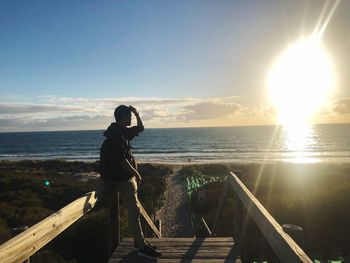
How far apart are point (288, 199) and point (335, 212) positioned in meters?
2.23

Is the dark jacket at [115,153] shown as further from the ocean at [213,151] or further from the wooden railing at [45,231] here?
the ocean at [213,151]

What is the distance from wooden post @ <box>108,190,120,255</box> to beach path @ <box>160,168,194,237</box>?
9629 mm

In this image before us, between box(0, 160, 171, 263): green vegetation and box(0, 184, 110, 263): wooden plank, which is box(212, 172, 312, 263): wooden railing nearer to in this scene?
box(0, 184, 110, 263): wooden plank

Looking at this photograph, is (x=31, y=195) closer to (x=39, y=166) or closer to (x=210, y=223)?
(x=210, y=223)

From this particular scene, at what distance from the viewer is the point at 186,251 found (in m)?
4.38

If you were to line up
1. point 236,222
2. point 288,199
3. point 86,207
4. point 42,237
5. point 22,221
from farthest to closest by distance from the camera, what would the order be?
1. point 288,199
2. point 22,221
3. point 236,222
4. point 86,207
5. point 42,237

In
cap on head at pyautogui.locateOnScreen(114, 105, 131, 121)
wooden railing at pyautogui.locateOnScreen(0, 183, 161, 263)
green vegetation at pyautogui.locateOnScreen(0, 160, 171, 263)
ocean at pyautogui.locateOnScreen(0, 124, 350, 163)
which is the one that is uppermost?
cap on head at pyautogui.locateOnScreen(114, 105, 131, 121)

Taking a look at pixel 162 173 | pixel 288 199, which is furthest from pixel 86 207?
pixel 162 173

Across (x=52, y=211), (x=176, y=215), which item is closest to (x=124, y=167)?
(x=52, y=211)

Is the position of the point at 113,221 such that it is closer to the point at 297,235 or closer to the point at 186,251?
the point at 186,251

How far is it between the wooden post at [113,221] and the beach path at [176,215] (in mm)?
9629

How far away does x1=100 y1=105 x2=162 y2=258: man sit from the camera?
13.4ft

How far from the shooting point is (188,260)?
13.3ft

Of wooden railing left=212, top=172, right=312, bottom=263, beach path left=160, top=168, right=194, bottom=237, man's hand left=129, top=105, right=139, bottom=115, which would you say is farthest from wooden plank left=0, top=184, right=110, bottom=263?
beach path left=160, top=168, right=194, bottom=237
